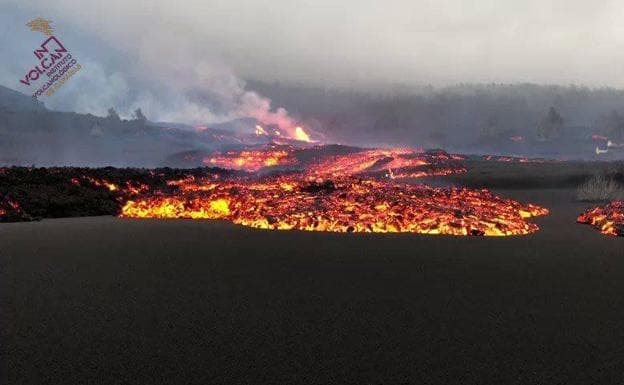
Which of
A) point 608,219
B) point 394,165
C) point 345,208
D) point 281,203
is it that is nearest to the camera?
point 608,219

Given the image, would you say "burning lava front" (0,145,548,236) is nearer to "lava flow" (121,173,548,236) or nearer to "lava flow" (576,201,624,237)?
"lava flow" (121,173,548,236)

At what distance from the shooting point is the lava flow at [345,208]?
15.5 metres

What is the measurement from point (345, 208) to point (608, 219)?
860 cm

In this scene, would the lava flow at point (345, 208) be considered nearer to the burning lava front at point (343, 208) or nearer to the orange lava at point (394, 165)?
the burning lava front at point (343, 208)

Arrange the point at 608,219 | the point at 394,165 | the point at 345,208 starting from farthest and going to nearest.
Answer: the point at 394,165, the point at 345,208, the point at 608,219

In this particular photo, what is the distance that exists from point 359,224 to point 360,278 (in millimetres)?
6863

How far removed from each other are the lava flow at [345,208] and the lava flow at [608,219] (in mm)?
2058

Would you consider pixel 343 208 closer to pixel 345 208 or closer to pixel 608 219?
pixel 345 208

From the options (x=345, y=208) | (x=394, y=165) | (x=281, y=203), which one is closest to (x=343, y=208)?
(x=345, y=208)

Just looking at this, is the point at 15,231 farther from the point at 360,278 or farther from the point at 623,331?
the point at 623,331

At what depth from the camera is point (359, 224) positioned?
15680 millimetres

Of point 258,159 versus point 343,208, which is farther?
point 258,159

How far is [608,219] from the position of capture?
52.4ft

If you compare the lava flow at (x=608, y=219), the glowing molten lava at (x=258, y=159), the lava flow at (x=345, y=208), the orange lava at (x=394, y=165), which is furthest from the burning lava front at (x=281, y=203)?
the glowing molten lava at (x=258, y=159)
